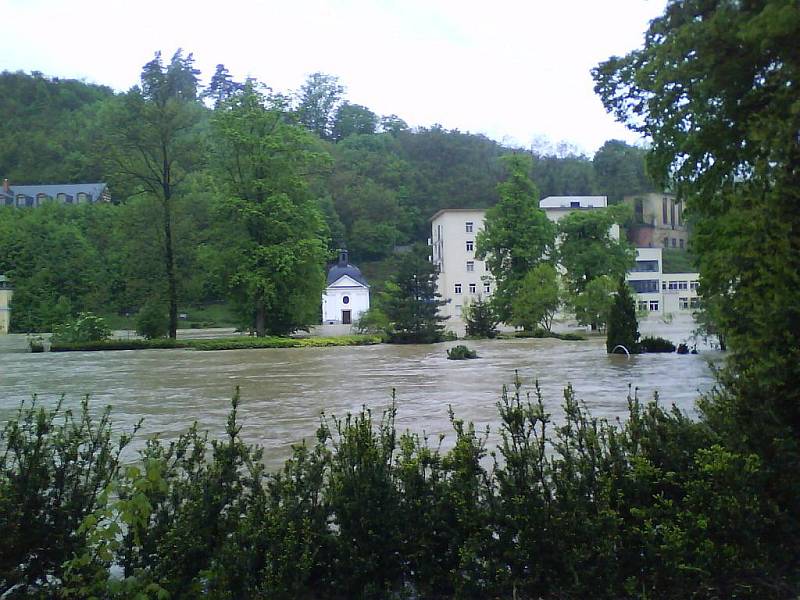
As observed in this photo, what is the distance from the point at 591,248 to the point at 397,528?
47069mm

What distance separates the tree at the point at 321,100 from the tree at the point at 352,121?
101 cm

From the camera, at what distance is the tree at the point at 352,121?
124 metres

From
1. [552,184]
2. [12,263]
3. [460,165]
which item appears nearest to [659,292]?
[552,184]

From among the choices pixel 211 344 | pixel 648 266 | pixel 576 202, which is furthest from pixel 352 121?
pixel 211 344

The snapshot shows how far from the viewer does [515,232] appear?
48500mm

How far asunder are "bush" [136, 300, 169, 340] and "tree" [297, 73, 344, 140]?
280 ft

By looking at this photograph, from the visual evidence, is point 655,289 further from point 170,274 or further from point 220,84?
point 220,84

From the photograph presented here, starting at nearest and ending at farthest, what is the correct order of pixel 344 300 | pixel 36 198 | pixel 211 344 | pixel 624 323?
pixel 624 323, pixel 211 344, pixel 344 300, pixel 36 198

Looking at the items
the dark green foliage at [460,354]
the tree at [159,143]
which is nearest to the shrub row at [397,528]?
the dark green foliage at [460,354]

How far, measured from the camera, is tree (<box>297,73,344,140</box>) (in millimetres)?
120125

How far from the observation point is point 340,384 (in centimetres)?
1606

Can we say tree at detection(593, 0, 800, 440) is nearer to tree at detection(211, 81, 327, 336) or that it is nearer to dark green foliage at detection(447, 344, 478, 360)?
dark green foliage at detection(447, 344, 478, 360)

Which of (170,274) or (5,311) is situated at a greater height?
(170,274)

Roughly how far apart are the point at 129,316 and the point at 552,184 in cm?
6321
